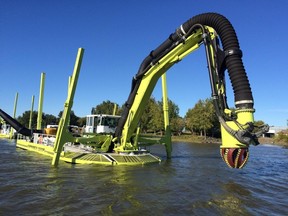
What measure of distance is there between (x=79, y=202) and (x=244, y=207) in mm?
5700

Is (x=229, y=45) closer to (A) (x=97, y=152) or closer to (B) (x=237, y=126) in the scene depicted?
(B) (x=237, y=126)

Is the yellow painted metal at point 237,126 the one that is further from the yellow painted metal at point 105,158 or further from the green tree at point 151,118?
the green tree at point 151,118

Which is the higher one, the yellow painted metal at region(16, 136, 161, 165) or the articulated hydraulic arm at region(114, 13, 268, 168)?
the articulated hydraulic arm at region(114, 13, 268, 168)

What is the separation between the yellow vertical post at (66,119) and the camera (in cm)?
1955

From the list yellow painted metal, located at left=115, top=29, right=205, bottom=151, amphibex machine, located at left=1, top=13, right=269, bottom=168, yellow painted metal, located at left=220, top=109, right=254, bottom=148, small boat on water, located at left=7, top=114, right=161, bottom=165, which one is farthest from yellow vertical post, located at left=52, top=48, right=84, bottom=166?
yellow painted metal, located at left=220, top=109, right=254, bottom=148

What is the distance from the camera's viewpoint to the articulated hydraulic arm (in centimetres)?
1025

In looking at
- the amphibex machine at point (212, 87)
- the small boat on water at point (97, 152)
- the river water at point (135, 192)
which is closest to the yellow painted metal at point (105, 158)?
the small boat on water at point (97, 152)

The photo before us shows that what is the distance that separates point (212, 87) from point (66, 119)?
10.9 m

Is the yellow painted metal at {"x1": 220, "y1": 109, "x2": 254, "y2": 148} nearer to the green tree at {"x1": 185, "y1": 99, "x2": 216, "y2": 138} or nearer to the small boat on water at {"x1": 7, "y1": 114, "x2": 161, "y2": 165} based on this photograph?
the small boat on water at {"x1": 7, "y1": 114, "x2": 161, "y2": 165}

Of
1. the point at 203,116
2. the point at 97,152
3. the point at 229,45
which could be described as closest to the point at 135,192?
the point at 229,45

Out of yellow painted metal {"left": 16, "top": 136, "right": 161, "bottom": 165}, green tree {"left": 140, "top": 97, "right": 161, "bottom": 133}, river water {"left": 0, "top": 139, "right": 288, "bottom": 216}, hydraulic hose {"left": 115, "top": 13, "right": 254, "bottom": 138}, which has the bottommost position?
river water {"left": 0, "top": 139, "right": 288, "bottom": 216}

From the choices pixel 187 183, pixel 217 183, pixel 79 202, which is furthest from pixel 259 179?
pixel 79 202

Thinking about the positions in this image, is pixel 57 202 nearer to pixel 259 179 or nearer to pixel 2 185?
pixel 2 185

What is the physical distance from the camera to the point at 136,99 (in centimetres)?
2127
